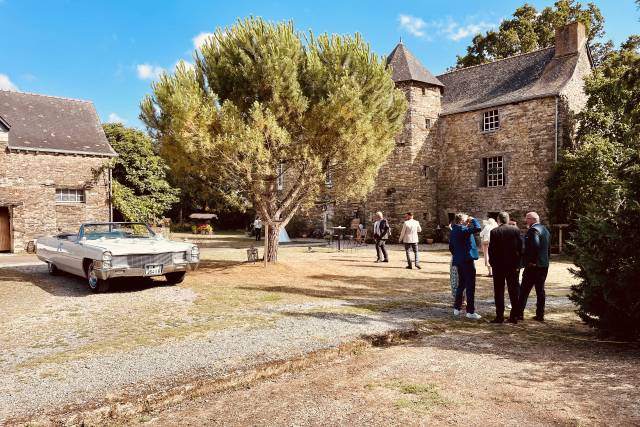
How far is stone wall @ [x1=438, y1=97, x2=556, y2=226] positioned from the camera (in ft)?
74.1

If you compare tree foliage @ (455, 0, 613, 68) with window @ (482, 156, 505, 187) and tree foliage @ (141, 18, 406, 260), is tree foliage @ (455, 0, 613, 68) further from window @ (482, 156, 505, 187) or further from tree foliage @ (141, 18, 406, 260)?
tree foliage @ (141, 18, 406, 260)

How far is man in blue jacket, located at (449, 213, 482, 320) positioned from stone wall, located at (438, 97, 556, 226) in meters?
17.3

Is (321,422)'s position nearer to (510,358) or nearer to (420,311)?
(510,358)

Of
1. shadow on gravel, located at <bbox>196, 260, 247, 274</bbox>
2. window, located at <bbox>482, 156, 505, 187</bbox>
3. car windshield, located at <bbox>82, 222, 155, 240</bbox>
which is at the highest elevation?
window, located at <bbox>482, 156, 505, 187</bbox>

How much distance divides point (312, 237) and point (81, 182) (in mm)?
14260

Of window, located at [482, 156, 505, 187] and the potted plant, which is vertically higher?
window, located at [482, 156, 505, 187]

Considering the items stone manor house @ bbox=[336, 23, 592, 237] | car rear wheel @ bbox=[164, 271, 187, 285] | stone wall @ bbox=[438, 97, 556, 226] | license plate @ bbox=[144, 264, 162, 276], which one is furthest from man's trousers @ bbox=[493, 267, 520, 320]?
stone manor house @ bbox=[336, 23, 592, 237]

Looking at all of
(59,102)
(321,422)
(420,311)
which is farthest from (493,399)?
(59,102)

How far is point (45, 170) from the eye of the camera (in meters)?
20.6

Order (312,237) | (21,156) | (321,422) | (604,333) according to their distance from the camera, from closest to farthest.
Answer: (321,422) → (604,333) → (21,156) → (312,237)

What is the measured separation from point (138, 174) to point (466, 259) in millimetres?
22238

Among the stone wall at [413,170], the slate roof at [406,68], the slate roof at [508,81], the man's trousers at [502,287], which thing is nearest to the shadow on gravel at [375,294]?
the man's trousers at [502,287]

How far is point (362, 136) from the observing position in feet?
40.8

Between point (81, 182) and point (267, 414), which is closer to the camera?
point (267, 414)
